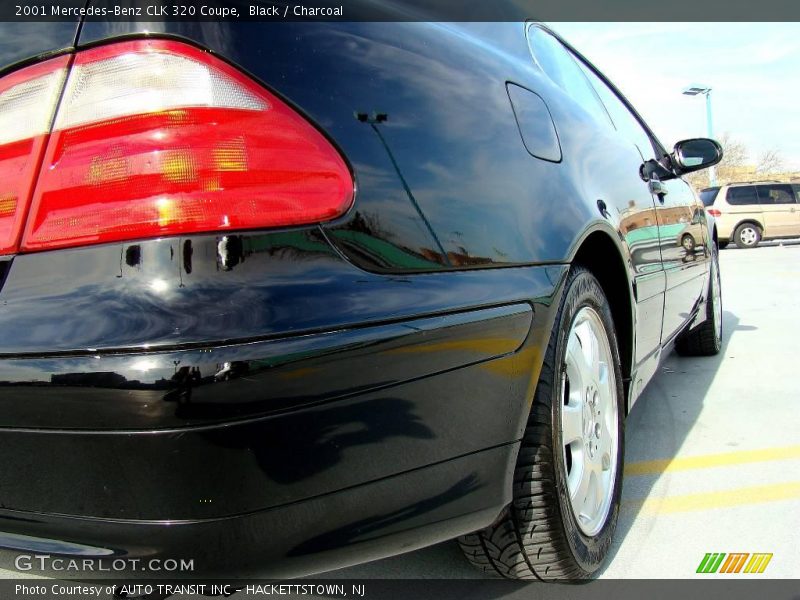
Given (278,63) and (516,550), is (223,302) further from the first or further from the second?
(516,550)

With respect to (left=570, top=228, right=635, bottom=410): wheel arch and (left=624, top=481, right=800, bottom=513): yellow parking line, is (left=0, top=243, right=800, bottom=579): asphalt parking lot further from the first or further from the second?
(left=570, top=228, right=635, bottom=410): wheel arch

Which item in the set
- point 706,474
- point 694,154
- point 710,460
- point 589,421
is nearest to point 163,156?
point 589,421

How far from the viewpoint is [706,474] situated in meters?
2.58

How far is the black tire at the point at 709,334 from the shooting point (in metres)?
4.41

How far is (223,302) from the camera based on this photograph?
38.5 inches

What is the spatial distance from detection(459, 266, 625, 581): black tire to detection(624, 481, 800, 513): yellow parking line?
0.67 m

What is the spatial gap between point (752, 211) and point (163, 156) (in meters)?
18.4

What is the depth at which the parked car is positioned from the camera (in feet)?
55.3

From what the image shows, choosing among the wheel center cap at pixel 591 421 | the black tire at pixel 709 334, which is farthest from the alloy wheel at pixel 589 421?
the black tire at pixel 709 334

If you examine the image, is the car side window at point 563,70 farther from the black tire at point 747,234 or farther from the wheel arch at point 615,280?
the black tire at point 747,234

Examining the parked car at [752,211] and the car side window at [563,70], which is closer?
the car side window at [563,70]

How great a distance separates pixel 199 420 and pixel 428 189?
1.91 feet

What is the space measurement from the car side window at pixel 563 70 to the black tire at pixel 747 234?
16.2 m

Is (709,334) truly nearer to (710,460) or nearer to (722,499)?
(710,460)
